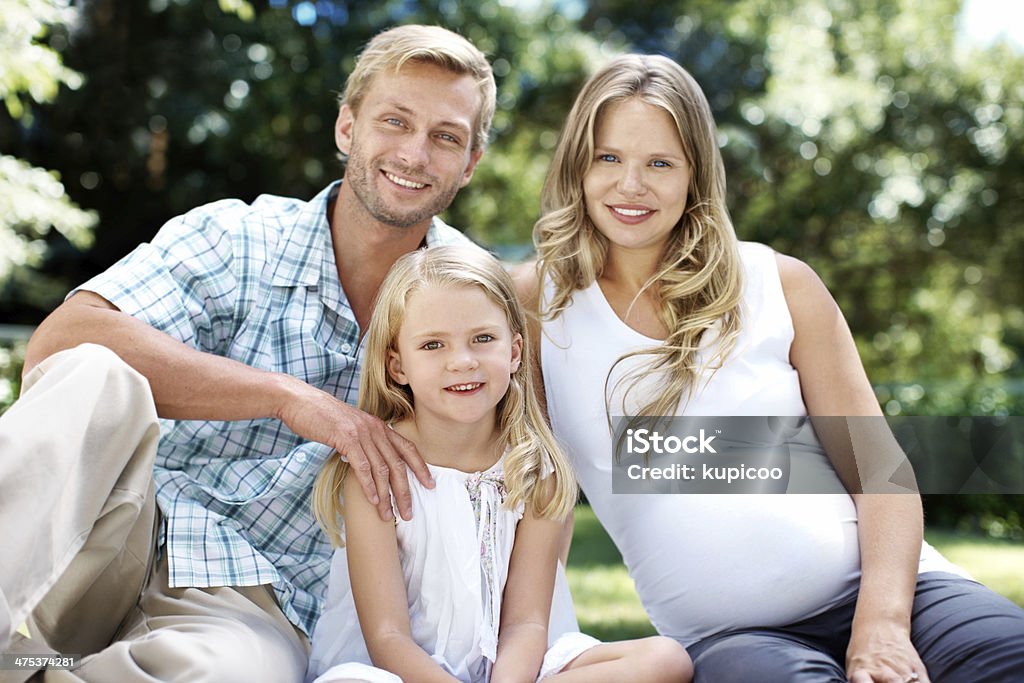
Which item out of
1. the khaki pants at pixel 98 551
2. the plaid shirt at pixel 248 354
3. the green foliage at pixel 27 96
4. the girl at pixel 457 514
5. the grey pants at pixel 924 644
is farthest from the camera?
the green foliage at pixel 27 96

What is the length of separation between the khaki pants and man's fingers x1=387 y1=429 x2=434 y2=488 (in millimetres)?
498

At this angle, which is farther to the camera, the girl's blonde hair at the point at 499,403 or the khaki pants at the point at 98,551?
the girl's blonde hair at the point at 499,403

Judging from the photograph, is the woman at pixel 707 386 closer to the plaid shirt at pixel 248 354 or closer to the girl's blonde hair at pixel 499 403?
the girl's blonde hair at pixel 499 403

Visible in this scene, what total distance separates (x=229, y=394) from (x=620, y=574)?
15.4 feet

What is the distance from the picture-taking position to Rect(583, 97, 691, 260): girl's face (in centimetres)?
268

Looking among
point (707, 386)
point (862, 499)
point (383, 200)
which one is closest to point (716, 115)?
point (383, 200)

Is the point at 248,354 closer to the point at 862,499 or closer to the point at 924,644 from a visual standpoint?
the point at 862,499

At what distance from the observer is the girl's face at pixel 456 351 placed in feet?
7.87

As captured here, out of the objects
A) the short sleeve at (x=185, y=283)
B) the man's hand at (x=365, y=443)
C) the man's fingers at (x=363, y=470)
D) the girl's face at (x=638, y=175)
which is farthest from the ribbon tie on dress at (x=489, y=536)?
the short sleeve at (x=185, y=283)

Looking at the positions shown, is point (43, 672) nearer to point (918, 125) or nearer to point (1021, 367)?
point (918, 125)

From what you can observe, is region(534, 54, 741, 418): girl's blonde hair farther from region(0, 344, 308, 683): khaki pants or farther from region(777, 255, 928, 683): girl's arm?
region(0, 344, 308, 683): khaki pants

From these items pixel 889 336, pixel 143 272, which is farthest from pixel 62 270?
pixel 889 336

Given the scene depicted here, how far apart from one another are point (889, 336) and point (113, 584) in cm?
1499

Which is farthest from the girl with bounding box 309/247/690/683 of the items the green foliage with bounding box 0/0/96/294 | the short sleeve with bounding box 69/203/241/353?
the green foliage with bounding box 0/0/96/294
